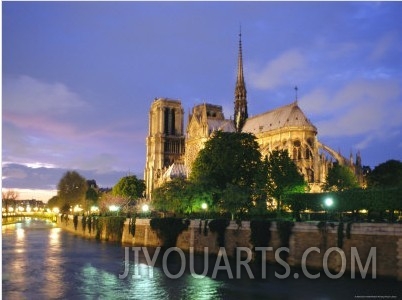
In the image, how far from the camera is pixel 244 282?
30.4 meters

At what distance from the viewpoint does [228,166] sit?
57.2 meters

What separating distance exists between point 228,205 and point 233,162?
870 centimetres

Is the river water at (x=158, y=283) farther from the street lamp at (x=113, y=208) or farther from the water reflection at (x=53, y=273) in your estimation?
the street lamp at (x=113, y=208)

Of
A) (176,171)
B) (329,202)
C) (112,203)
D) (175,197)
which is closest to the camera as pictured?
(329,202)

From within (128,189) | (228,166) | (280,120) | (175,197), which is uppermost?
(280,120)

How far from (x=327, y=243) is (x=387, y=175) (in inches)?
1646

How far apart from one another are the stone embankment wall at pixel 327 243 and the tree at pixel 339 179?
32.2 metres

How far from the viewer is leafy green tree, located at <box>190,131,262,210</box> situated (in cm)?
5609

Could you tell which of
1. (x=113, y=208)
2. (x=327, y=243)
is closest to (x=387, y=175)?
(x=327, y=243)

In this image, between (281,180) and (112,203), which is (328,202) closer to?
(281,180)

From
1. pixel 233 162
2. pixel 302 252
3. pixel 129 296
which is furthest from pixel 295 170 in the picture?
pixel 129 296

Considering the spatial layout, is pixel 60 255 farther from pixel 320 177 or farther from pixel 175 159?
pixel 175 159

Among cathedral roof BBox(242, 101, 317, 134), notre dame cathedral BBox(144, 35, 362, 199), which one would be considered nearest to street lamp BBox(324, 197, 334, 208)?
notre dame cathedral BBox(144, 35, 362, 199)

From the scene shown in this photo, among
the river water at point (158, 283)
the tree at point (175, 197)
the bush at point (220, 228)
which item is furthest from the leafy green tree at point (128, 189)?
the river water at point (158, 283)
